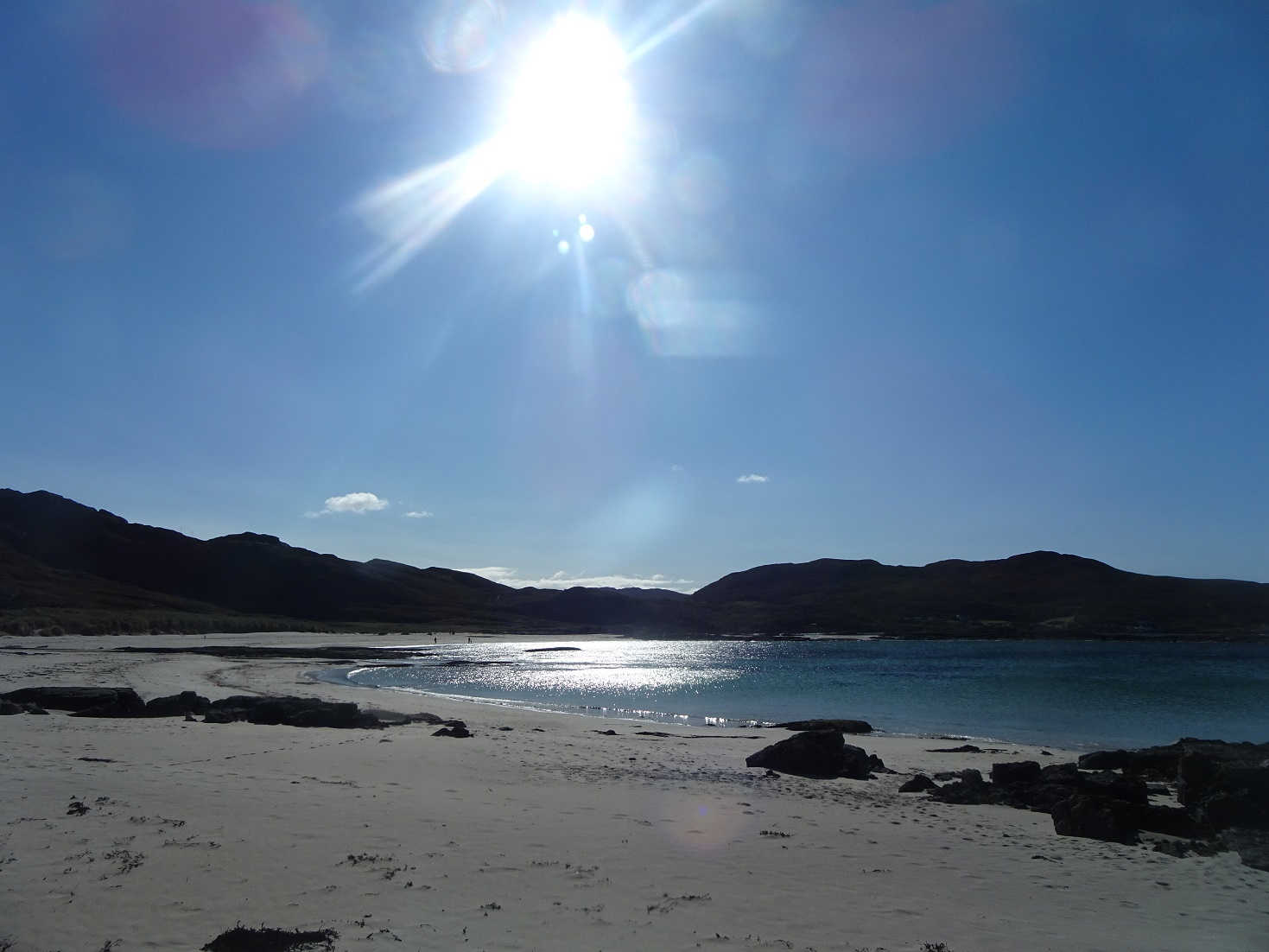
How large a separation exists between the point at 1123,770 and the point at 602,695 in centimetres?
3112

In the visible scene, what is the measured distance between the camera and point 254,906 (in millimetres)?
7781

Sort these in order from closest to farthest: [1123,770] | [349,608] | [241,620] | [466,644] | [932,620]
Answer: [1123,770] → [466,644] → [241,620] → [349,608] → [932,620]

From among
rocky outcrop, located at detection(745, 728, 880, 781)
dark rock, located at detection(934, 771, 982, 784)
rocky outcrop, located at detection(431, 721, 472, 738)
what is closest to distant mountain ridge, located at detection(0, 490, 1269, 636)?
rocky outcrop, located at detection(431, 721, 472, 738)

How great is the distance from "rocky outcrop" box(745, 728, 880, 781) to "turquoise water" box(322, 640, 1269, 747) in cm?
1395

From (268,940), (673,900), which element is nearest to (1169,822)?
(673,900)

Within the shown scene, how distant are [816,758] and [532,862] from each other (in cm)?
1097

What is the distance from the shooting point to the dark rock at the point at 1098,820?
13.1 m

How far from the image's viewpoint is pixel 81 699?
22516 mm

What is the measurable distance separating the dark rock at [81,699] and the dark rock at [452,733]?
8028mm

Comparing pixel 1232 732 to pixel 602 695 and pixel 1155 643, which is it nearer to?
pixel 602 695

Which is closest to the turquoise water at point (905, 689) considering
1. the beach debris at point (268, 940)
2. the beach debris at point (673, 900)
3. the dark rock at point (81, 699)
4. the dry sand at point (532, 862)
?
the dry sand at point (532, 862)

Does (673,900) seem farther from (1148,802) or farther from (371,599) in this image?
(371,599)

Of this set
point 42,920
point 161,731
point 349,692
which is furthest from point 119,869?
point 349,692

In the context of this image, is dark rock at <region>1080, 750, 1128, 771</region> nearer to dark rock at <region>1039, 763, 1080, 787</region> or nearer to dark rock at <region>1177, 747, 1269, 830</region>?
dark rock at <region>1039, 763, 1080, 787</region>
